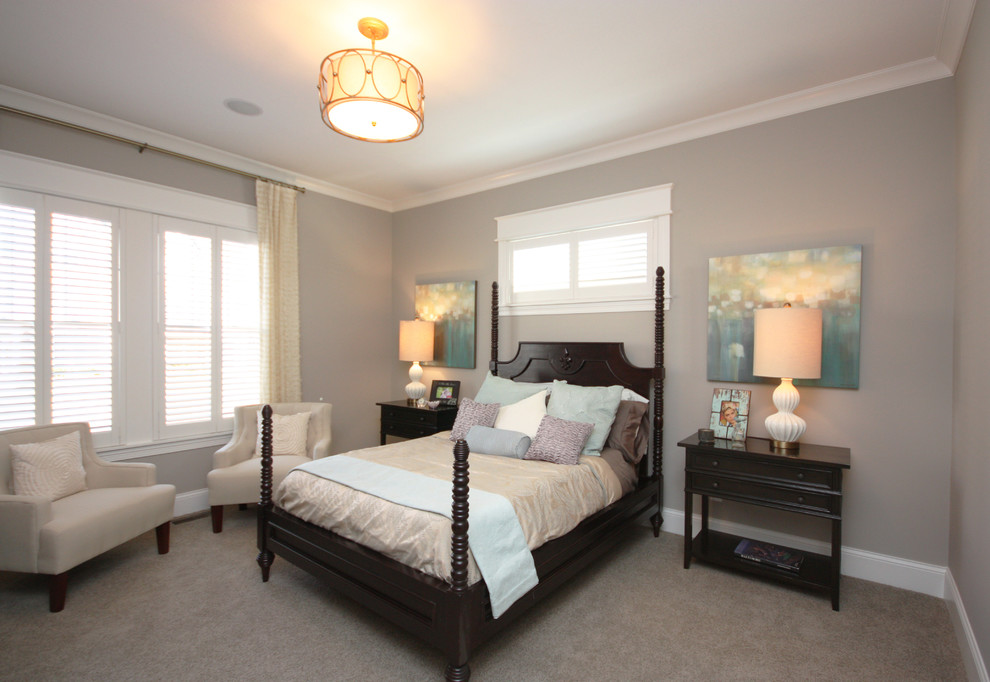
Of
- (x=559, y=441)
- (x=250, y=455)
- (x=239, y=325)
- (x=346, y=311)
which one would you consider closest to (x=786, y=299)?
(x=559, y=441)

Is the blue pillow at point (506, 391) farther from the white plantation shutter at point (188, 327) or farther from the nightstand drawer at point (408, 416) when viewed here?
the white plantation shutter at point (188, 327)

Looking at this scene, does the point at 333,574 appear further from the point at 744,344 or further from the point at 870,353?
the point at 870,353

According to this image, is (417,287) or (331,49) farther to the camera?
(417,287)

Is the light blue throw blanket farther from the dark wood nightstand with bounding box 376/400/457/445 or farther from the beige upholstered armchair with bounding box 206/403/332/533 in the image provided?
the dark wood nightstand with bounding box 376/400/457/445

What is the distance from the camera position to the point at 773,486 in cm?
277

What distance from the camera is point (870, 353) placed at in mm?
2920

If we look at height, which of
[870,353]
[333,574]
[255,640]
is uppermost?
[870,353]

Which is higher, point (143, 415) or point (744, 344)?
point (744, 344)

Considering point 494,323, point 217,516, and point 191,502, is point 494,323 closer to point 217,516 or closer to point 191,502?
point 217,516

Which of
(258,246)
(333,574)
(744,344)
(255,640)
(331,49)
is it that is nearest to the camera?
(255,640)

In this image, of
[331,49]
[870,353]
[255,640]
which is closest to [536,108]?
[331,49]

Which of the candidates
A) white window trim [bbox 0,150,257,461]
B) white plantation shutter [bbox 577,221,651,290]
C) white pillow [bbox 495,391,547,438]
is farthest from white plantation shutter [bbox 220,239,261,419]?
white plantation shutter [bbox 577,221,651,290]

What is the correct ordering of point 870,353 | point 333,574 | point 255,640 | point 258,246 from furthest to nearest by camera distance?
point 258,246 → point 870,353 → point 333,574 → point 255,640

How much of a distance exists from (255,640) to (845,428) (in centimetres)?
340
